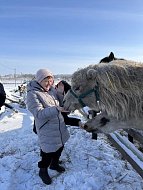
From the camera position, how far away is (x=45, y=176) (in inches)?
202

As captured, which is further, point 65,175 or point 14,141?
point 14,141

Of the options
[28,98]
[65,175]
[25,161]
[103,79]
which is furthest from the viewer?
[25,161]

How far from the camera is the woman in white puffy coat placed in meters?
4.78

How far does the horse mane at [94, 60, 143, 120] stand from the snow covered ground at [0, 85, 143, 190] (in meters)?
1.71

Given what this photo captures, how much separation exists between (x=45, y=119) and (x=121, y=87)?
6.02ft

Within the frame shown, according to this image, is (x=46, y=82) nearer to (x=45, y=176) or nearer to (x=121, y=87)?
(x=45, y=176)

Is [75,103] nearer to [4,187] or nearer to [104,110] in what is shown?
[104,110]

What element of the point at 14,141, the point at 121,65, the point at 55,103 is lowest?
the point at 14,141

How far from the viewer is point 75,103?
12.3 ft

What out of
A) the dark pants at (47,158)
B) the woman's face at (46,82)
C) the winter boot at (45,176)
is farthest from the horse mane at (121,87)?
the winter boot at (45,176)

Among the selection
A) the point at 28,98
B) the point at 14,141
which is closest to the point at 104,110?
the point at 28,98

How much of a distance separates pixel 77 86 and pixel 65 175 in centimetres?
216

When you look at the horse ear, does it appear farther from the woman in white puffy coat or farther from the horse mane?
the woman in white puffy coat

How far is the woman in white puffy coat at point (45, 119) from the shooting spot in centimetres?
478
